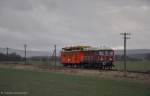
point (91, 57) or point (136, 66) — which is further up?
point (91, 57)

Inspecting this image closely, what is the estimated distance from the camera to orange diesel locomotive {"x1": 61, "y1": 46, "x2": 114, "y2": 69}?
44031 mm

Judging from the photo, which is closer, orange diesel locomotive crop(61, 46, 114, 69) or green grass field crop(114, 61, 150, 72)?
orange diesel locomotive crop(61, 46, 114, 69)

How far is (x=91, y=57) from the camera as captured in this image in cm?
4459

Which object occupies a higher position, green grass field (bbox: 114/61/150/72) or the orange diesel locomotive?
the orange diesel locomotive

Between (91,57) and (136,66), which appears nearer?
(91,57)

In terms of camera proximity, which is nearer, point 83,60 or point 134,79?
point 134,79

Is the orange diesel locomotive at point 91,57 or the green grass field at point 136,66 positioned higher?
the orange diesel locomotive at point 91,57

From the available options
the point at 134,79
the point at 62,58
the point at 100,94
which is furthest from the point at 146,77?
the point at 62,58

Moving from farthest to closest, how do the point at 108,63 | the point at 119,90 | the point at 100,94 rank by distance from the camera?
1. the point at 108,63
2. the point at 119,90
3. the point at 100,94

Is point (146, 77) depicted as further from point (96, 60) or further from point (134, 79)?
point (96, 60)

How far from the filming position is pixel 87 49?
45.8m

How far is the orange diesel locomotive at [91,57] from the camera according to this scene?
44031mm

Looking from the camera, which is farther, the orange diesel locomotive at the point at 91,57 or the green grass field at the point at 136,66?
the green grass field at the point at 136,66

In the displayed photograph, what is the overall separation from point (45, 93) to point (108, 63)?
925 inches
